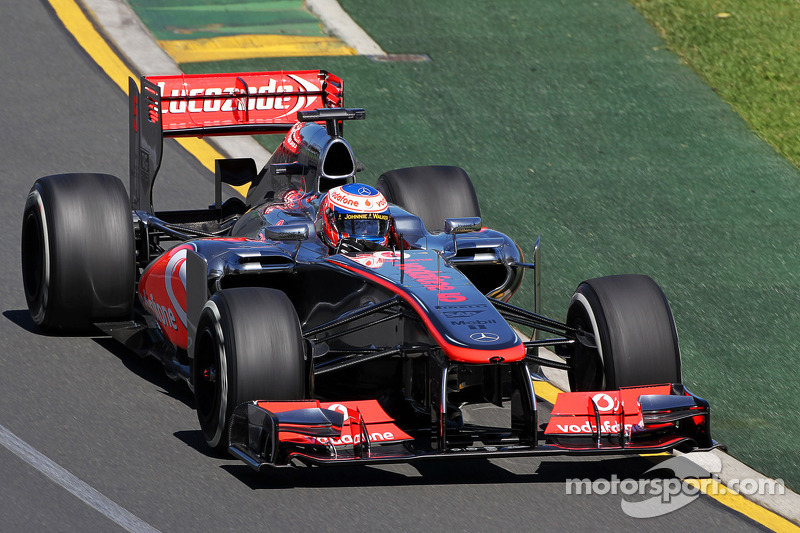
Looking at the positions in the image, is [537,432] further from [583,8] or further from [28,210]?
[583,8]

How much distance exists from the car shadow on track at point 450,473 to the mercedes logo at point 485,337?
715 millimetres

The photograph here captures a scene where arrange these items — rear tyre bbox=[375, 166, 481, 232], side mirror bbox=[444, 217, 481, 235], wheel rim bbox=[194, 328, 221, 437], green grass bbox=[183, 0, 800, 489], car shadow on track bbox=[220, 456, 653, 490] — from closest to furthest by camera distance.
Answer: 1. car shadow on track bbox=[220, 456, 653, 490]
2. wheel rim bbox=[194, 328, 221, 437]
3. side mirror bbox=[444, 217, 481, 235]
4. green grass bbox=[183, 0, 800, 489]
5. rear tyre bbox=[375, 166, 481, 232]

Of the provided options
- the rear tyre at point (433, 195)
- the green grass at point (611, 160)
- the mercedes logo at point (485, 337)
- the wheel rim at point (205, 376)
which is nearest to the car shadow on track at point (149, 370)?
the wheel rim at point (205, 376)

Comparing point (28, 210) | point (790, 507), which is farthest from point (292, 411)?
point (28, 210)

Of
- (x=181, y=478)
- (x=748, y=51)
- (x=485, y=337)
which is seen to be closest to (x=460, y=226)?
(x=485, y=337)

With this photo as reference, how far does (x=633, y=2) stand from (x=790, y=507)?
32.5ft

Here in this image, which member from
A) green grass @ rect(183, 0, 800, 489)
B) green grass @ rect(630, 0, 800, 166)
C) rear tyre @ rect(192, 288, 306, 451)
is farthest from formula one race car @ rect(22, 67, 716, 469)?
green grass @ rect(630, 0, 800, 166)

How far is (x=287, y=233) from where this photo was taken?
823 centimetres

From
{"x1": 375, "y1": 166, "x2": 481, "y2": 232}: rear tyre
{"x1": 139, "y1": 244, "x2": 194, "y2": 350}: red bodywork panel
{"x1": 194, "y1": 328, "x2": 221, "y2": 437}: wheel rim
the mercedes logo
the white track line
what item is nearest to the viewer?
the white track line

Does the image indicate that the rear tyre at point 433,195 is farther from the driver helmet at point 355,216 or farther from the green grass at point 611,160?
the driver helmet at point 355,216

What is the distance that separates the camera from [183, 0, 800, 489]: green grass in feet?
31.1

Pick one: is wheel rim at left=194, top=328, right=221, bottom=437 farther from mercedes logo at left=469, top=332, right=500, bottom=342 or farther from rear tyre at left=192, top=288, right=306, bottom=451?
mercedes logo at left=469, top=332, right=500, bottom=342

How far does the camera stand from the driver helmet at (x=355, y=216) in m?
8.24

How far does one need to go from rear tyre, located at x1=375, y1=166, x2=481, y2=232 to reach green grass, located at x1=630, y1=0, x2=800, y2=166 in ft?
14.6
